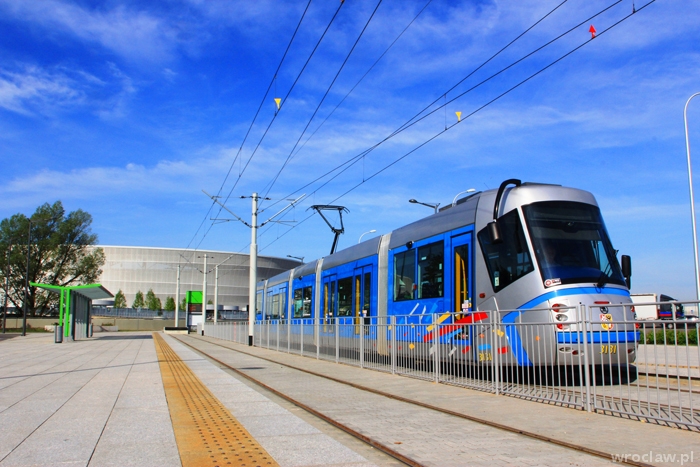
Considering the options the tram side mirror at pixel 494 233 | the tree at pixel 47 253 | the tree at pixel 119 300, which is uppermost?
the tree at pixel 47 253

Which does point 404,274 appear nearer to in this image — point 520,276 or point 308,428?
point 520,276

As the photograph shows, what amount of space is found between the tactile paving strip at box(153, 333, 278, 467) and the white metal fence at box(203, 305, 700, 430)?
4104 mm

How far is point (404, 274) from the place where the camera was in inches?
607

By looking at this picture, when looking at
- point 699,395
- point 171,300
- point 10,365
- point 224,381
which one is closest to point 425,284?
point 224,381

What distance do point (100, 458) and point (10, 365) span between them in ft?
46.7

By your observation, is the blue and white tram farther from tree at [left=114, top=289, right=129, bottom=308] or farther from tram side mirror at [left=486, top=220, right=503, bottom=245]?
tree at [left=114, top=289, right=129, bottom=308]

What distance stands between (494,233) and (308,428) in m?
5.14

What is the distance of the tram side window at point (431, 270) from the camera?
13352mm

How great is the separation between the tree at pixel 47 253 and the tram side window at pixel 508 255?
67.3 meters

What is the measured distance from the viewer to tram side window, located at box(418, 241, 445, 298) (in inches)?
526

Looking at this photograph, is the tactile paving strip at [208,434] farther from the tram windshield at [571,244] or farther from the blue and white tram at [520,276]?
the tram windshield at [571,244]

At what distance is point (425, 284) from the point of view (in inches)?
552

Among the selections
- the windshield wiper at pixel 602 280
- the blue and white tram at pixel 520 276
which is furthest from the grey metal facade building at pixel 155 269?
the windshield wiper at pixel 602 280

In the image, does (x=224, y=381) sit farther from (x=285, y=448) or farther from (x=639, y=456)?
(x=639, y=456)
